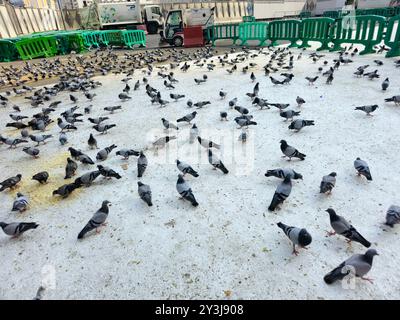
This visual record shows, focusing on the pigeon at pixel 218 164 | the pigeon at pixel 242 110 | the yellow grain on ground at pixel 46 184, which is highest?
the pigeon at pixel 242 110

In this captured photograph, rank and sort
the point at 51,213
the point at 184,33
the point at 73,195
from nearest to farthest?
the point at 51,213 → the point at 73,195 → the point at 184,33

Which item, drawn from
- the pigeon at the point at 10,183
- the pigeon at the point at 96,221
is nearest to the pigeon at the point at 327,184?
the pigeon at the point at 96,221

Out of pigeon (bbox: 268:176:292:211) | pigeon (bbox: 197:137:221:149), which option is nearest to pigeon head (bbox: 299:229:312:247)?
pigeon (bbox: 268:176:292:211)

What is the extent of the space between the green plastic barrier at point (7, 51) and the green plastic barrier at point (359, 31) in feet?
74.7

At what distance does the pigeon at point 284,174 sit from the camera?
4.25m

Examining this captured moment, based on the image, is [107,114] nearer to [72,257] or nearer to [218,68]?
[72,257]

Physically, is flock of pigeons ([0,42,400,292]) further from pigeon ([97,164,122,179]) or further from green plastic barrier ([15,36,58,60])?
green plastic barrier ([15,36,58,60])

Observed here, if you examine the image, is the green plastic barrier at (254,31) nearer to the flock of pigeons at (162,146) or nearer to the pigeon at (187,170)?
the flock of pigeons at (162,146)

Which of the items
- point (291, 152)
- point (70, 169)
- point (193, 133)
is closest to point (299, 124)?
point (291, 152)

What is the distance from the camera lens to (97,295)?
284cm

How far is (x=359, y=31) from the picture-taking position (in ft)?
45.9

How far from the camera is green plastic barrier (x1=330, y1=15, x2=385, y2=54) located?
13026 millimetres

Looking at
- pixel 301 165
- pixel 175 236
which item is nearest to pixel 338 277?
pixel 175 236
